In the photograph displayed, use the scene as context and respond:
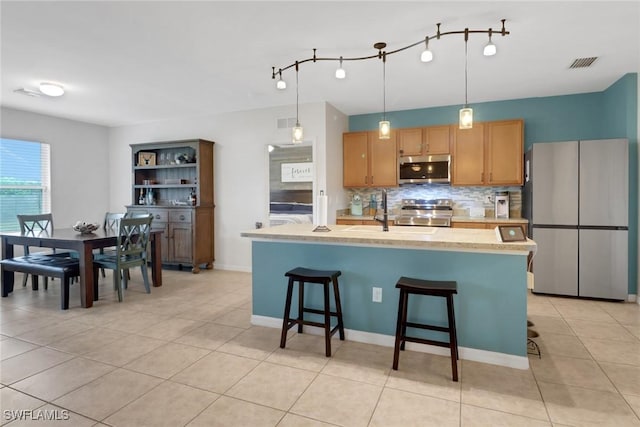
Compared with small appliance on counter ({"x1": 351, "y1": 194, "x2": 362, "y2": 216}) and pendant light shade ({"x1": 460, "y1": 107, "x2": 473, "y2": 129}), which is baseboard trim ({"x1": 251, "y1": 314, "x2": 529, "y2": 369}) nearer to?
pendant light shade ({"x1": 460, "y1": 107, "x2": 473, "y2": 129})

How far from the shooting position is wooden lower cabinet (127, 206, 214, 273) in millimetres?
5348

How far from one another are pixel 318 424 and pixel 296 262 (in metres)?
1.46

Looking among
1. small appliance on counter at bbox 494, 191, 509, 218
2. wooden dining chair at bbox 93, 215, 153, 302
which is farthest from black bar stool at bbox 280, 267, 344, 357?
small appliance on counter at bbox 494, 191, 509, 218

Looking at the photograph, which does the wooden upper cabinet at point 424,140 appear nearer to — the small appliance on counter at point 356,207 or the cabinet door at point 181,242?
the small appliance on counter at point 356,207

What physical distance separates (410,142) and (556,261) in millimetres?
2484

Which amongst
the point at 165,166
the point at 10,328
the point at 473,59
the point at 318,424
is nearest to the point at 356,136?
the point at 473,59

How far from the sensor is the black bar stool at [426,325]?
225cm

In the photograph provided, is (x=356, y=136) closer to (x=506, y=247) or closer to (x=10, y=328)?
(x=506, y=247)

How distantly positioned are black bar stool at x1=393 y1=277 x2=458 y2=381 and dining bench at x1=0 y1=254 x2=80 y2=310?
11.4 feet

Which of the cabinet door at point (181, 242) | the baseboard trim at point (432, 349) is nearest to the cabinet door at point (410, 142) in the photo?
the baseboard trim at point (432, 349)

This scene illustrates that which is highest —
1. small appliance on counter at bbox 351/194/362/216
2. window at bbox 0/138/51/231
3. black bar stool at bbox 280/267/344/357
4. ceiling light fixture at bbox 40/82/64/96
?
ceiling light fixture at bbox 40/82/64/96

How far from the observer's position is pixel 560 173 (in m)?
4.09

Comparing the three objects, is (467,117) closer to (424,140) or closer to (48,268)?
(424,140)

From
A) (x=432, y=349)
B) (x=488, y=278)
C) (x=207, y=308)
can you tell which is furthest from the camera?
(x=207, y=308)
